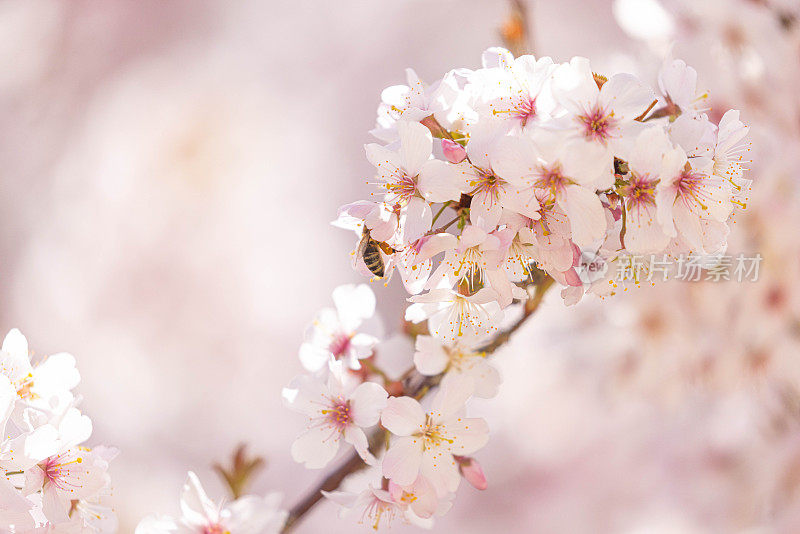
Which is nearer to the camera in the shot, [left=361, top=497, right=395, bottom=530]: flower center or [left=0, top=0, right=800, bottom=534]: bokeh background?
[left=361, top=497, right=395, bottom=530]: flower center

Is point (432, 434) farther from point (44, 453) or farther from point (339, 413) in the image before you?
point (44, 453)

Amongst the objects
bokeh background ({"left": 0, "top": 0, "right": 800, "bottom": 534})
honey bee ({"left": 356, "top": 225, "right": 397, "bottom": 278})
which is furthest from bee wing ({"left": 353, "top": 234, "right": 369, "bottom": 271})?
bokeh background ({"left": 0, "top": 0, "right": 800, "bottom": 534})

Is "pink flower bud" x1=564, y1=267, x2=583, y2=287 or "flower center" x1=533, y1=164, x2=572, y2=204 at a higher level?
"flower center" x1=533, y1=164, x2=572, y2=204

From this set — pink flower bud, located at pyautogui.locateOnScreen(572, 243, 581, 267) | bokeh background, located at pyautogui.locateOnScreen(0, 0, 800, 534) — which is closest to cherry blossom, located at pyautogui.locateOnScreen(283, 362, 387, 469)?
pink flower bud, located at pyautogui.locateOnScreen(572, 243, 581, 267)

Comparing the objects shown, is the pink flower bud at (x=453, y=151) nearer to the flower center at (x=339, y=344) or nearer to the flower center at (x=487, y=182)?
the flower center at (x=487, y=182)

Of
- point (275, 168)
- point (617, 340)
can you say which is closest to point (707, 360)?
point (617, 340)

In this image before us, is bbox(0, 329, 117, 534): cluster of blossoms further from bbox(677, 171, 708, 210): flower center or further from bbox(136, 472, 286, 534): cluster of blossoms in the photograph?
bbox(677, 171, 708, 210): flower center

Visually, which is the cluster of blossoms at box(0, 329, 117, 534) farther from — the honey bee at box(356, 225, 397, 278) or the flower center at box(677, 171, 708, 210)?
the flower center at box(677, 171, 708, 210)

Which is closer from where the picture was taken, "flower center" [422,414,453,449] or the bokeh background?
"flower center" [422,414,453,449]

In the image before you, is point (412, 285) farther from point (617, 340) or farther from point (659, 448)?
point (659, 448)
